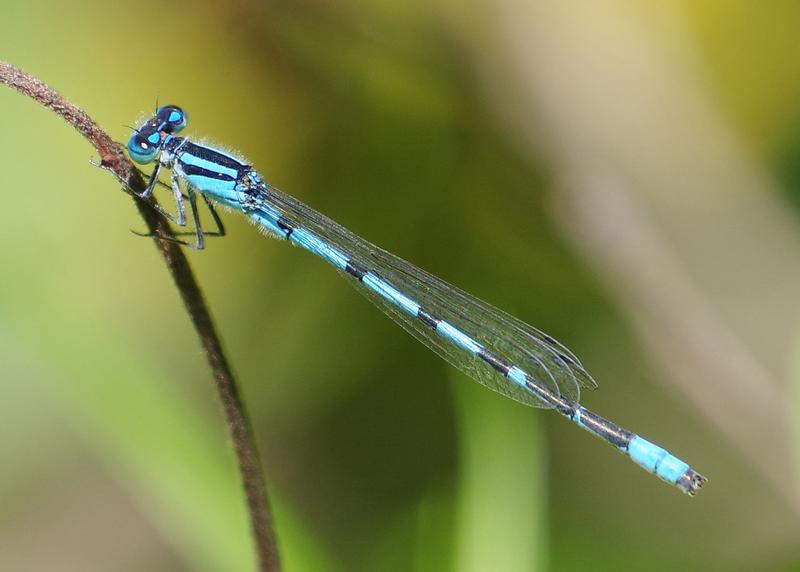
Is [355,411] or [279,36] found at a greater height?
[279,36]

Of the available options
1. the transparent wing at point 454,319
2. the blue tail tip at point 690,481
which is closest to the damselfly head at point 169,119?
the transparent wing at point 454,319

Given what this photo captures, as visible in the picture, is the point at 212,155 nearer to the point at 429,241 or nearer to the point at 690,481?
A: the point at 429,241

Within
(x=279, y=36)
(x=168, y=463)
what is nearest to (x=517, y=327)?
(x=168, y=463)

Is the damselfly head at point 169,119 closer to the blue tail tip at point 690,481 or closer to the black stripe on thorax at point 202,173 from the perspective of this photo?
the black stripe on thorax at point 202,173

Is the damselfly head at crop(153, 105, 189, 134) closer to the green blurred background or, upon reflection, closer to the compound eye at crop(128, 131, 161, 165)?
the compound eye at crop(128, 131, 161, 165)

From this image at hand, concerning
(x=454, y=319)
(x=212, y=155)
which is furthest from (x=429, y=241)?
(x=212, y=155)

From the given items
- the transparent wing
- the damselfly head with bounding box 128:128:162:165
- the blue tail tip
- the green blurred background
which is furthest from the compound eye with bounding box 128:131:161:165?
the blue tail tip

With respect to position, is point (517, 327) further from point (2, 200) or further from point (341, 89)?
point (2, 200)
